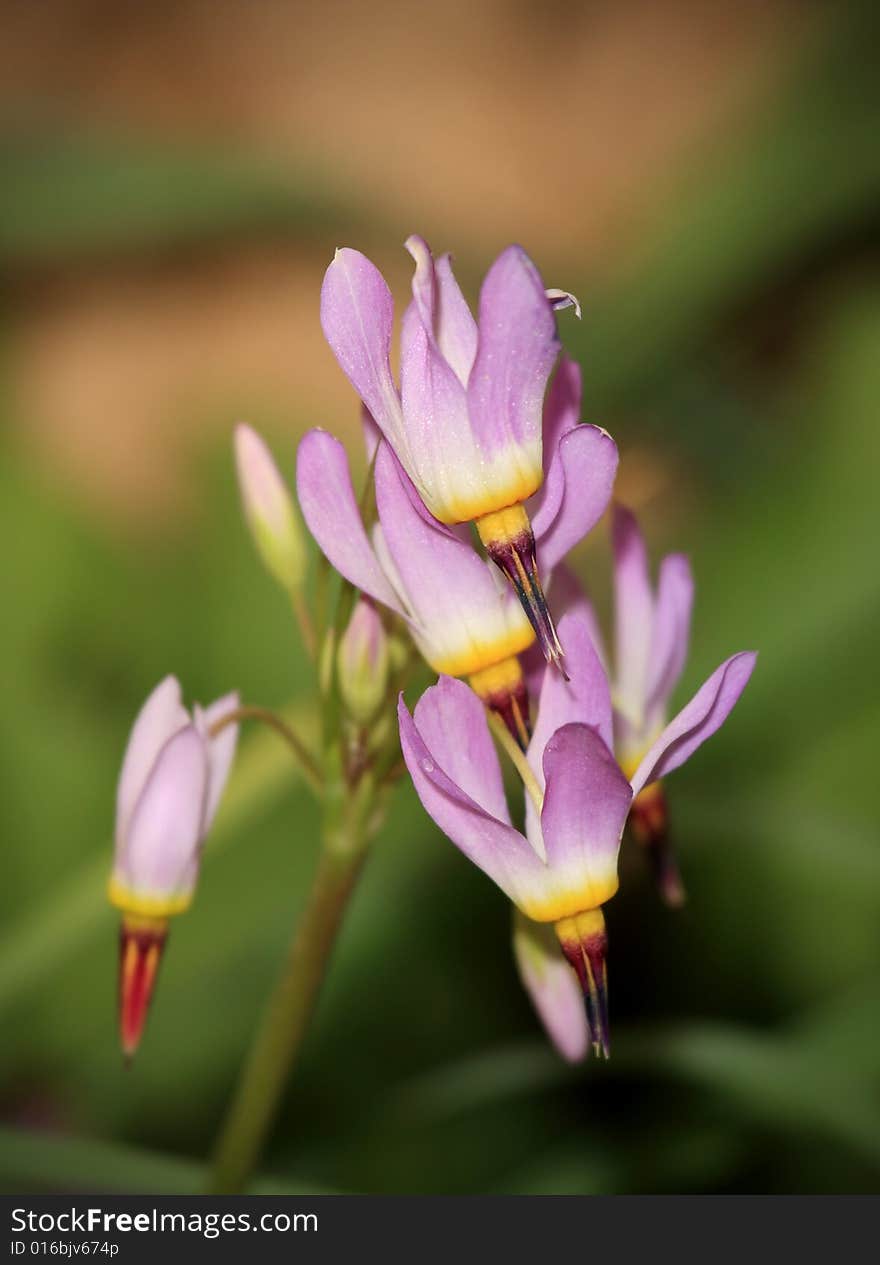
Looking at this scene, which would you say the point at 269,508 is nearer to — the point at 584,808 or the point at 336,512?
the point at 336,512

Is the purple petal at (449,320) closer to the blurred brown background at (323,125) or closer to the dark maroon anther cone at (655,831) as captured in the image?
the dark maroon anther cone at (655,831)

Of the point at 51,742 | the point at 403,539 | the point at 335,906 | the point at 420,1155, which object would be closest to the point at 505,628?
the point at 403,539

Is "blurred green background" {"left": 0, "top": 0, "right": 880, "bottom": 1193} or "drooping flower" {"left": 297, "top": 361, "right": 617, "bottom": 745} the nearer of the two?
"drooping flower" {"left": 297, "top": 361, "right": 617, "bottom": 745}

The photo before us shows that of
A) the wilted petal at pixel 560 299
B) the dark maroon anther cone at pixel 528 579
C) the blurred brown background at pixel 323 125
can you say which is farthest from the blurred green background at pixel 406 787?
the wilted petal at pixel 560 299

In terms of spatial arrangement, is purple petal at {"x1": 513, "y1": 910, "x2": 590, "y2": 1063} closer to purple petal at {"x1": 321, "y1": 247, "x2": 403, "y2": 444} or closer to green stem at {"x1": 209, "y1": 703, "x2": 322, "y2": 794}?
green stem at {"x1": 209, "y1": 703, "x2": 322, "y2": 794}

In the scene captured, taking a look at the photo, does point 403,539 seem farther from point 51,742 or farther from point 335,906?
point 51,742

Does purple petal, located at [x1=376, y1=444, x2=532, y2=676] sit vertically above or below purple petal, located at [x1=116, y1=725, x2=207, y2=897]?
above

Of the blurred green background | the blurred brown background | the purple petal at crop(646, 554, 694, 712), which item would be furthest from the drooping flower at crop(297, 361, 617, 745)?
the blurred brown background
